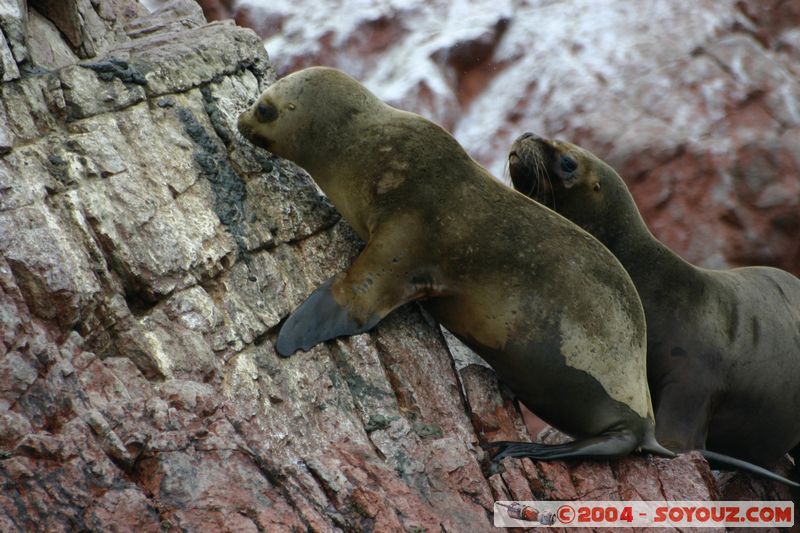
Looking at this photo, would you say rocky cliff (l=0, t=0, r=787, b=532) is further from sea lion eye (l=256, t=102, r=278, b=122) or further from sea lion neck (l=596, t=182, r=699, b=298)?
sea lion neck (l=596, t=182, r=699, b=298)

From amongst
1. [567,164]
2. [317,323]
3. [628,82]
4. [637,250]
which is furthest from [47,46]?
[628,82]

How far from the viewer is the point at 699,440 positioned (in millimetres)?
7277

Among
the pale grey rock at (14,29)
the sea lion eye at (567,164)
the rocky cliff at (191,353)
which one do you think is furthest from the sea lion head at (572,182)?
the pale grey rock at (14,29)

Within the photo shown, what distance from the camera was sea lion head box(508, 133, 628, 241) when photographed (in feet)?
25.3

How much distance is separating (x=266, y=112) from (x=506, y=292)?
1970mm

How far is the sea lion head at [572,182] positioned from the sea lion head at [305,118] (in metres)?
1.28

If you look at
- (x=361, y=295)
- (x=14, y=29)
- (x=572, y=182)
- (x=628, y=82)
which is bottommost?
(x=628, y=82)

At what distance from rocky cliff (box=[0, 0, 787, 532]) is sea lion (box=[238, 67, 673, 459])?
0.59ft

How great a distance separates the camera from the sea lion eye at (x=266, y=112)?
6.91 meters

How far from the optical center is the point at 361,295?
20.5 feet

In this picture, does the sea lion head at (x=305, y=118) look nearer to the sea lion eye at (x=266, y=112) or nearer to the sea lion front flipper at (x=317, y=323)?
the sea lion eye at (x=266, y=112)

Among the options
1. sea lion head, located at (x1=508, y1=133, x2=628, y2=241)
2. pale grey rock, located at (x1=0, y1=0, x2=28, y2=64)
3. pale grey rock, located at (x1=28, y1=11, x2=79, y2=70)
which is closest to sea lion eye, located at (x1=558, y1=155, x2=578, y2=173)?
sea lion head, located at (x1=508, y1=133, x2=628, y2=241)

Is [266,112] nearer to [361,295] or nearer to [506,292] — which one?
[361,295]

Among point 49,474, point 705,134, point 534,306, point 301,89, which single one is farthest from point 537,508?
point 705,134
